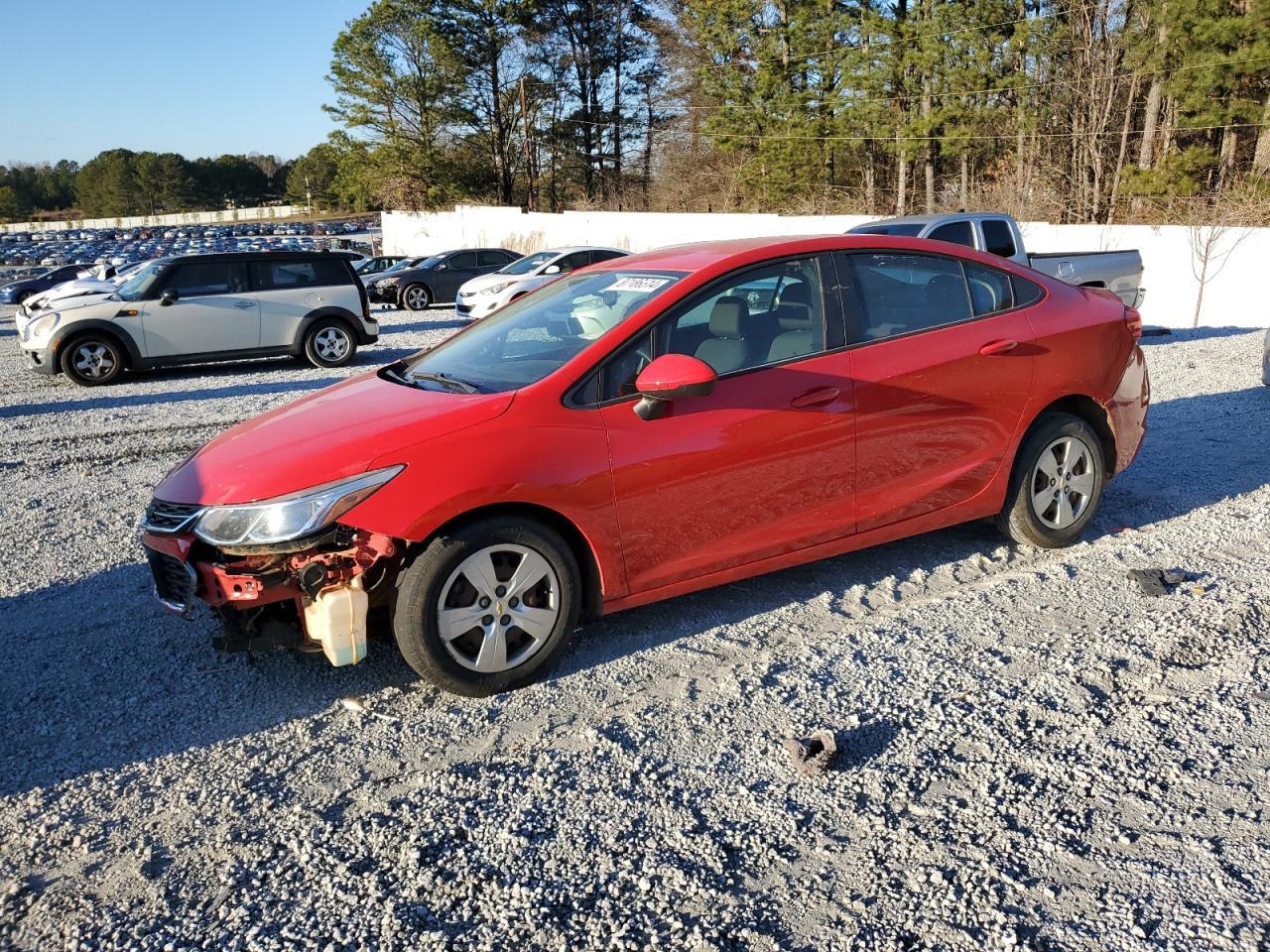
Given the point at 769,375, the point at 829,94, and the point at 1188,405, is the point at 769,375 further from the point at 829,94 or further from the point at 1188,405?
the point at 829,94

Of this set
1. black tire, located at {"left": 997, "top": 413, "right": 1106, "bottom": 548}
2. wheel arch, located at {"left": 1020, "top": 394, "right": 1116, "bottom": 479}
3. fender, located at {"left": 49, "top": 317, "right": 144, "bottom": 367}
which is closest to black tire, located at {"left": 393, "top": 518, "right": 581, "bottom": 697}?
black tire, located at {"left": 997, "top": 413, "right": 1106, "bottom": 548}

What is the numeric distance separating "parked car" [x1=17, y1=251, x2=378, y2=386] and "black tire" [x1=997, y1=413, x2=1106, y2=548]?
11372 mm

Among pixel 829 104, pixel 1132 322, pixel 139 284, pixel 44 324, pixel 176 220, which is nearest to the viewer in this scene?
pixel 1132 322

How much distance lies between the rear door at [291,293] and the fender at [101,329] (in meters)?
1.63

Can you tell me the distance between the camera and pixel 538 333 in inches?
182

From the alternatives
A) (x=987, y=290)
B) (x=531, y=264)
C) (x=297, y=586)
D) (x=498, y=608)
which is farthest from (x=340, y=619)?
(x=531, y=264)

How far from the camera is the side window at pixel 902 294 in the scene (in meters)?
4.66

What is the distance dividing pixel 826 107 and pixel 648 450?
42.2 meters

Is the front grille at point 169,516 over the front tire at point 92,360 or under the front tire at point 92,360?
over

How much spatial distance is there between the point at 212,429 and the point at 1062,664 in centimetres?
831

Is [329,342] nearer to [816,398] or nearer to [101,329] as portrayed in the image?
[101,329]

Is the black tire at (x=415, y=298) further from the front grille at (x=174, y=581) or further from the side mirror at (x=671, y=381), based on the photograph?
the side mirror at (x=671, y=381)

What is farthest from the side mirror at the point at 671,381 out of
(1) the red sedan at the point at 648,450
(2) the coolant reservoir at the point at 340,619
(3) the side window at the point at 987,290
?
(3) the side window at the point at 987,290

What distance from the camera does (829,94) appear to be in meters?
42.2
